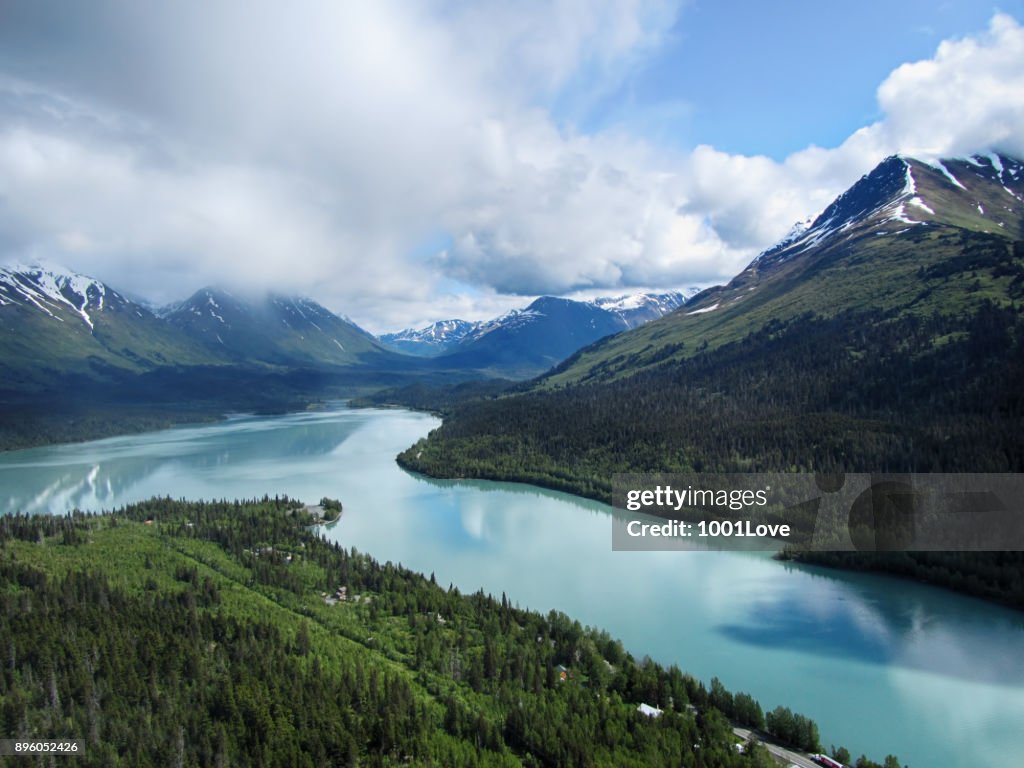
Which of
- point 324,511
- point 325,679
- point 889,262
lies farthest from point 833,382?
point 325,679

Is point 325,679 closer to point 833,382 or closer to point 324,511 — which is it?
point 324,511

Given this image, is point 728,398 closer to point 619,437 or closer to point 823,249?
point 619,437

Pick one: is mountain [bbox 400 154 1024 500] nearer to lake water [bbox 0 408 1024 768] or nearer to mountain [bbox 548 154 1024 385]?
mountain [bbox 548 154 1024 385]

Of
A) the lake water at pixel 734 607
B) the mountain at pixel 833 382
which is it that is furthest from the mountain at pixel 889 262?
the lake water at pixel 734 607

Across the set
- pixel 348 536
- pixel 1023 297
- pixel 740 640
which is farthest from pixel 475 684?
pixel 1023 297

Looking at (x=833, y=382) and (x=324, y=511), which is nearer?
(x=324, y=511)
